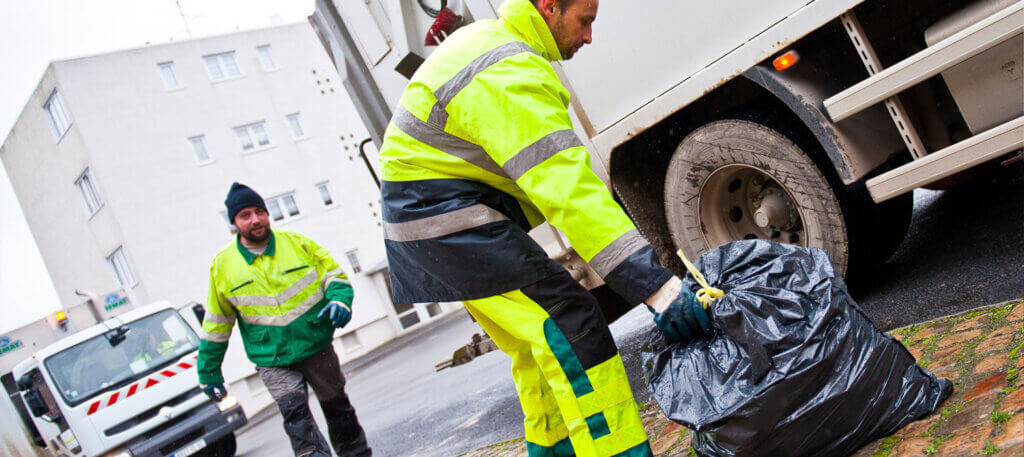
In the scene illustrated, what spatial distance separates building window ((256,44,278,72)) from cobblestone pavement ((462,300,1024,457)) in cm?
2211

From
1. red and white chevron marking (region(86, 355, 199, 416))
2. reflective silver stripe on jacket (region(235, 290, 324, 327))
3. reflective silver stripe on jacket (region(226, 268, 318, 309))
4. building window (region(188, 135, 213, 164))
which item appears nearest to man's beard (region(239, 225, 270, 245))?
reflective silver stripe on jacket (region(226, 268, 318, 309))

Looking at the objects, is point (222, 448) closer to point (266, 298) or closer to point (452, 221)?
point (266, 298)

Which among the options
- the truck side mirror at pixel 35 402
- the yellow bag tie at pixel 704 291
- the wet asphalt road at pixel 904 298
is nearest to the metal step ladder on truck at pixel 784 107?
the wet asphalt road at pixel 904 298

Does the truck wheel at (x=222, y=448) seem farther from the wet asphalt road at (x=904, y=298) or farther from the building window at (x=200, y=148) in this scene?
the building window at (x=200, y=148)

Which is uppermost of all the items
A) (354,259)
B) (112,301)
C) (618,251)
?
(354,259)

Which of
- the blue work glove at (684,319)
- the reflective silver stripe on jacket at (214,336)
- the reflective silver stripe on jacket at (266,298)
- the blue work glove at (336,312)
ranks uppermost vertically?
the reflective silver stripe on jacket at (266,298)

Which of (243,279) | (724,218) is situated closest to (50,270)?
(243,279)

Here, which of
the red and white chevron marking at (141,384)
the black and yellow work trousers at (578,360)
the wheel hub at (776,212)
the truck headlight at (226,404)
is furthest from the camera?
the truck headlight at (226,404)

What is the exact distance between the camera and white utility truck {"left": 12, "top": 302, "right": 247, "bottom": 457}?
839 centimetres

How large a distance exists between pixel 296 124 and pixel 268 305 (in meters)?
19.8

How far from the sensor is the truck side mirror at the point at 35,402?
29.0 ft

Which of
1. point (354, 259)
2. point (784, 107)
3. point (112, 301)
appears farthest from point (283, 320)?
point (354, 259)

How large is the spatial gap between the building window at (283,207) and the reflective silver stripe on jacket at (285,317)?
17.8m

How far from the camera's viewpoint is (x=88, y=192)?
67.2ft
